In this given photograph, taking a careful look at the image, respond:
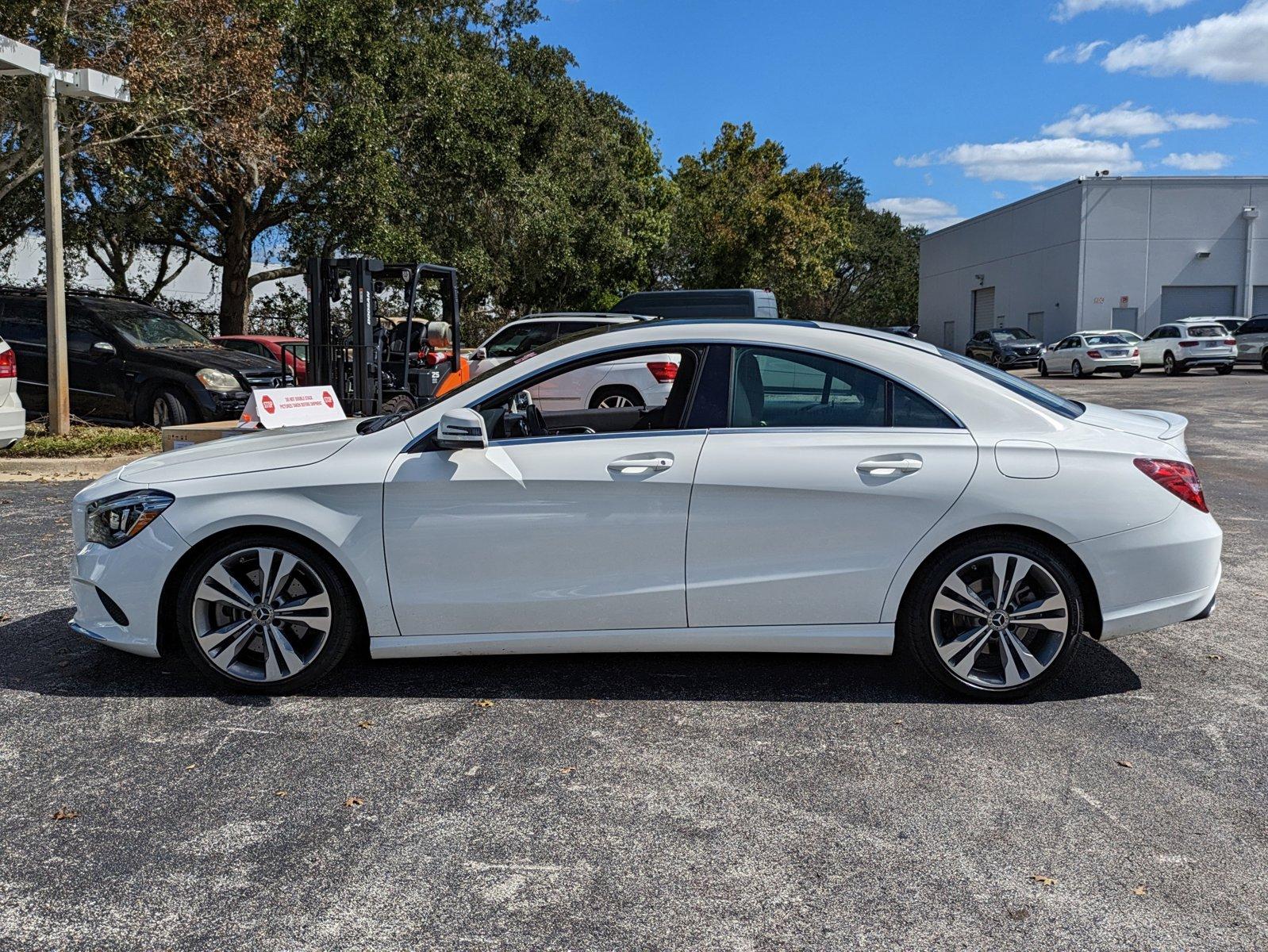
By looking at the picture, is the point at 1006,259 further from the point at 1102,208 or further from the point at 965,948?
the point at 965,948

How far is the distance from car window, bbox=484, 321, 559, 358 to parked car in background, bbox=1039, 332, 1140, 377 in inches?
852

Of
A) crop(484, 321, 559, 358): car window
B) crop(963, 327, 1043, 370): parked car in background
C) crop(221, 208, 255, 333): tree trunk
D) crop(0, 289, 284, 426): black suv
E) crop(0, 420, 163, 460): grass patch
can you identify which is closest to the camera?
crop(0, 420, 163, 460): grass patch

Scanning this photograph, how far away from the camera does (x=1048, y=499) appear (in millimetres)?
4395

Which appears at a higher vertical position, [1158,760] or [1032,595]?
[1032,595]

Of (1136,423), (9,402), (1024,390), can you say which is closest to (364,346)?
(9,402)

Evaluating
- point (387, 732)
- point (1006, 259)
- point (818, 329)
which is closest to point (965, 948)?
point (387, 732)

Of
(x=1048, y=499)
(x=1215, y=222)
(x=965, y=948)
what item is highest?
(x=1215, y=222)

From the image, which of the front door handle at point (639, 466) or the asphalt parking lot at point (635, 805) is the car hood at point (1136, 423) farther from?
the front door handle at point (639, 466)

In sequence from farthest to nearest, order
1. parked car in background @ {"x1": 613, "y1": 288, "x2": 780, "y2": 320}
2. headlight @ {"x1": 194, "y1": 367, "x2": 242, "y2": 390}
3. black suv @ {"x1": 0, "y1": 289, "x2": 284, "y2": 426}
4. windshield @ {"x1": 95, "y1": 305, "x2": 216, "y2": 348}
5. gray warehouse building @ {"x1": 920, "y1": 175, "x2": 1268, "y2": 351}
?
gray warehouse building @ {"x1": 920, "y1": 175, "x2": 1268, "y2": 351} < parked car in background @ {"x1": 613, "y1": 288, "x2": 780, "y2": 320} < windshield @ {"x1": 95, "y1": 305, "x2": 216, "y2": 348} < black suv @ {"x1": 0, "y1": 289, "x2": 284, "y2": 426} < headlight @ {"x1": 194, "y1": 367, "x2": 242, "y2": 390}

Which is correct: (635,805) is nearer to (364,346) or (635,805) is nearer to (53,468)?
(364,346)

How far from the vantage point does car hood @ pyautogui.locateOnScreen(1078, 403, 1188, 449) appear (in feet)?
15.4

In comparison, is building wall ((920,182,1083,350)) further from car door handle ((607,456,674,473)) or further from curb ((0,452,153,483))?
car door handle ((607,456,674,473))

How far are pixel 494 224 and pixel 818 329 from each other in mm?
22593

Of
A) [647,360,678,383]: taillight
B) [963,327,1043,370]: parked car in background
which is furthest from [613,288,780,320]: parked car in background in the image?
[963,327,1043,370]: parked car in background
